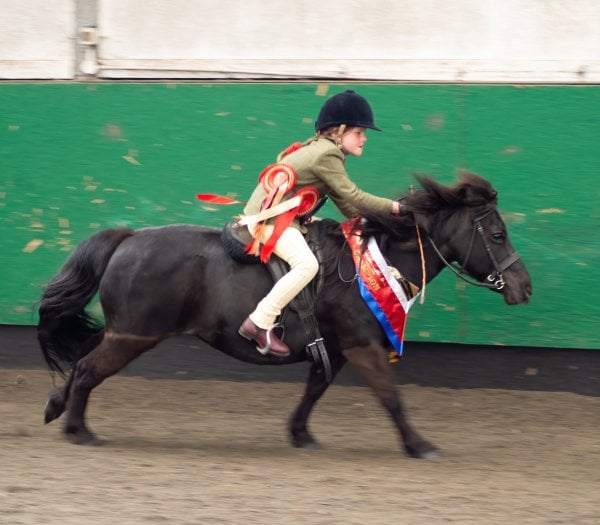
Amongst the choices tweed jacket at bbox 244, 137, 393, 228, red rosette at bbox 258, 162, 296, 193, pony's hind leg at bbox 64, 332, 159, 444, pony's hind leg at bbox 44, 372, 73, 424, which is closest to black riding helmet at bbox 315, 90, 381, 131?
tweed jacket at bbox 244, 137, 393, 228

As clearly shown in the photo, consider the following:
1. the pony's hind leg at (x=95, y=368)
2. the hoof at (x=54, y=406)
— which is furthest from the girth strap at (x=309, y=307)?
the hoof at (x=54, y=406)

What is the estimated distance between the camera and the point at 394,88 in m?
Answer: 8.11

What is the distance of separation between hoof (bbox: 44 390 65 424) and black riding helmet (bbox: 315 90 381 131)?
2231 mm

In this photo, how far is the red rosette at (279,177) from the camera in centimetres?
636

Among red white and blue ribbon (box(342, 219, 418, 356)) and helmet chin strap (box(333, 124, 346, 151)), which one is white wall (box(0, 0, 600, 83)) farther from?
red white and blue ribbon (box(342, 219, 418, 356))

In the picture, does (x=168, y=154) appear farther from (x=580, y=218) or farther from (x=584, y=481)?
(x=584, y=481)

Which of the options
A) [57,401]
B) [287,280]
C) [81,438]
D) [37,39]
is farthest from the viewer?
[37,39]

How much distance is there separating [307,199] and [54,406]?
196 centimetres

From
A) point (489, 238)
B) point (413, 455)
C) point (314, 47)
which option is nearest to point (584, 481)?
point (413, 455)

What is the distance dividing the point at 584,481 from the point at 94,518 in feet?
8.65

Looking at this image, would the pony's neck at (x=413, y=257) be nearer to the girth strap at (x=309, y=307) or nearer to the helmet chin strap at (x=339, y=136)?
the girth strap at (x=309, y=307)

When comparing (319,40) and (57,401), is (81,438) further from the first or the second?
(319,40)

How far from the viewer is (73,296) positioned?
6801 mm

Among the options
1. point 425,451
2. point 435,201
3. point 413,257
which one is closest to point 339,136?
point 435,201
